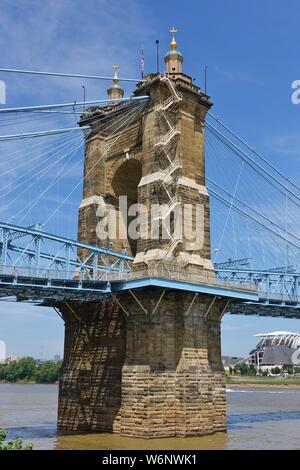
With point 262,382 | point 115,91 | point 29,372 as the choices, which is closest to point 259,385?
point 262,382

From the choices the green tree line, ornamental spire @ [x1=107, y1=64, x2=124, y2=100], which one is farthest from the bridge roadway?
the green tree line

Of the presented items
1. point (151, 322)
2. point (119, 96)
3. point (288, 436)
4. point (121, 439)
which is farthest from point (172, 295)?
point (119, 96)

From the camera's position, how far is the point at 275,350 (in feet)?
608

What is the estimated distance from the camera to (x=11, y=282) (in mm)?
35125

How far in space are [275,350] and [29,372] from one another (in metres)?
73.5

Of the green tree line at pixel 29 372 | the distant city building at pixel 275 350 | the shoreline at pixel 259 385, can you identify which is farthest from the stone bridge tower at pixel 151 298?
the distant city building at pixel 275 350

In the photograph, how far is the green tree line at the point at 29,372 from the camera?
562 ft

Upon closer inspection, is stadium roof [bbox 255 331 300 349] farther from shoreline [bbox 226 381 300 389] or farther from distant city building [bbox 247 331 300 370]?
shoreline [bbox 226 381 300 389]

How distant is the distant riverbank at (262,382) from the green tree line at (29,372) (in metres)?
49.0

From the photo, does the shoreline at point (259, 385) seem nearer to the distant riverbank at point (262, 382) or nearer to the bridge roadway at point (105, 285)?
the distant riverbank at point (262, 382)

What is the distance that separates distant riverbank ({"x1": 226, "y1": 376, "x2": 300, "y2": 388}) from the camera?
157m

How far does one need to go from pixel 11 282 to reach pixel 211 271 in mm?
13852

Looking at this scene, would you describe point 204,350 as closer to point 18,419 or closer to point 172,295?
point 172,295

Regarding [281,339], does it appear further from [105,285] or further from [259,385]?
[105,285]
